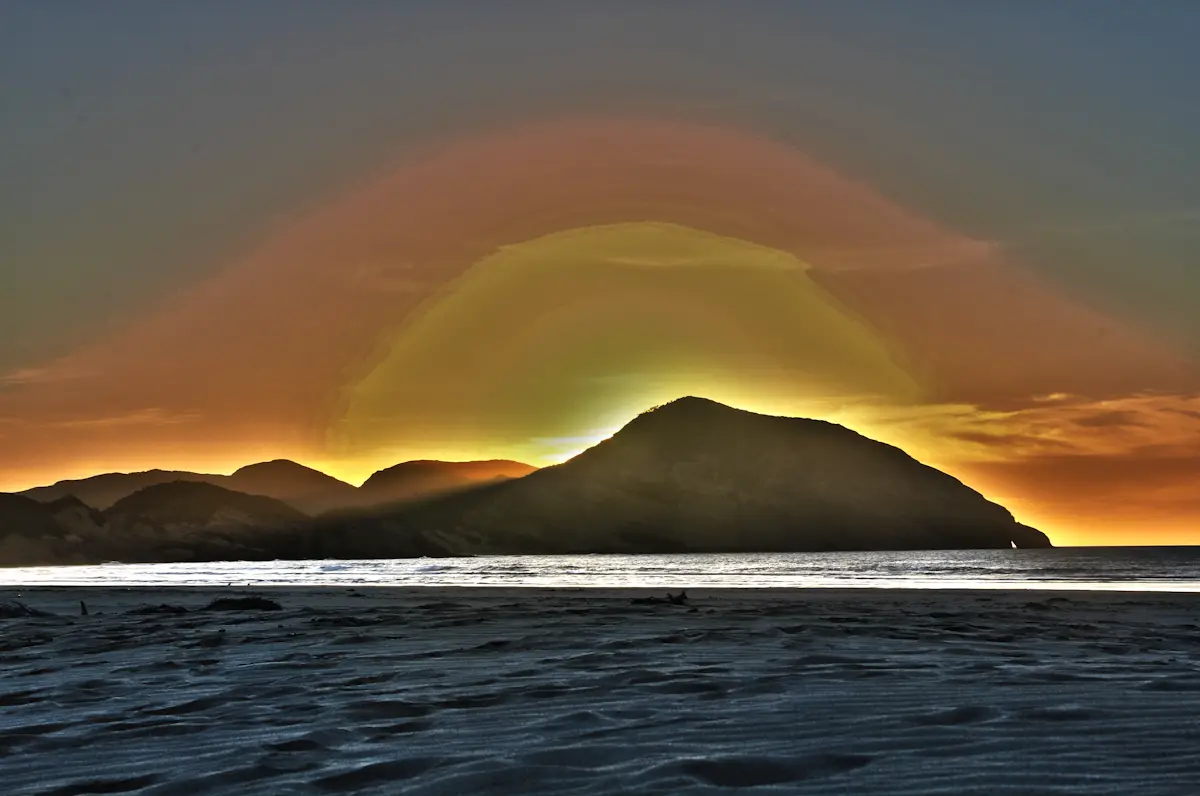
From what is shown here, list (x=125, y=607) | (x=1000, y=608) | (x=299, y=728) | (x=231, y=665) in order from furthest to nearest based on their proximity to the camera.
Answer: (x=125, y=607), (x=1000, y=608), (x=231, y=665), (x=299, y=728)

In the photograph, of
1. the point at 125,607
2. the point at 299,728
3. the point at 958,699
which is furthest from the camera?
the point at 125,607

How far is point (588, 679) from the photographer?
11844 millimetres

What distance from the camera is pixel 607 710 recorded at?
378 inches

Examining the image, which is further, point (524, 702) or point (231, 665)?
point (231, 665)

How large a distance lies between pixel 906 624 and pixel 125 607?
2071 cm

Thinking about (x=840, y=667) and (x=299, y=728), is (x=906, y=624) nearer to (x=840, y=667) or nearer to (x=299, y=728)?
(x=840, y=667)

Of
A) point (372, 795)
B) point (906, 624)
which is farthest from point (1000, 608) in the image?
point (372, 795)

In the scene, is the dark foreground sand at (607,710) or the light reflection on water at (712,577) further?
the light reflection on water at (712,577)

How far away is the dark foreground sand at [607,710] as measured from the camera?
695 centimetres

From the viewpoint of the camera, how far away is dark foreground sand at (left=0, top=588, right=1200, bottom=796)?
695 cm

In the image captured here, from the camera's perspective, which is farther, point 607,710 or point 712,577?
point 712,577

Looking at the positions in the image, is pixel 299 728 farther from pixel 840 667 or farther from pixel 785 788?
pixel 840 667

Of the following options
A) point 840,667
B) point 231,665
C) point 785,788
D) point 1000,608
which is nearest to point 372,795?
point 785,788

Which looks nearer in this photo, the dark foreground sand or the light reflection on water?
the dark foreground sand
